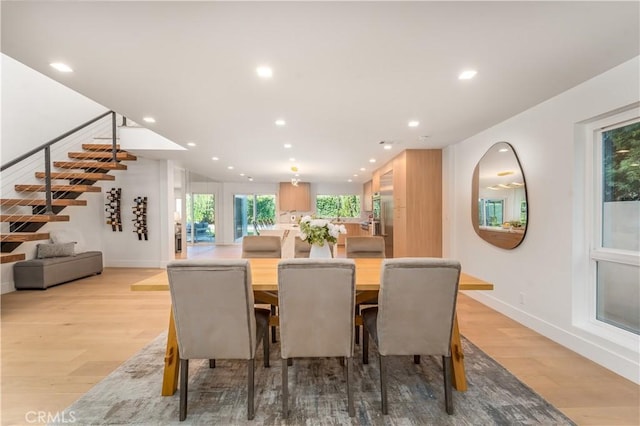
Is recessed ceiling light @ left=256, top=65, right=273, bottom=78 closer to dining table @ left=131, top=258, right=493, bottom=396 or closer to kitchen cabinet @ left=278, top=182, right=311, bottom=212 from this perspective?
dining table @ left=131, top=258, right=493, bottom=396

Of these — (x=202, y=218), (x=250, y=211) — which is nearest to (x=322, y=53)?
(x=250, y=211)

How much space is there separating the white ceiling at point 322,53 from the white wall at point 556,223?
0.57 feet

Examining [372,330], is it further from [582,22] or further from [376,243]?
[582,22]

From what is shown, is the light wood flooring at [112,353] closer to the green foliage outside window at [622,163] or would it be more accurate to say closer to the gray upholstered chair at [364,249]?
the gray upholstered chair at [364,249]

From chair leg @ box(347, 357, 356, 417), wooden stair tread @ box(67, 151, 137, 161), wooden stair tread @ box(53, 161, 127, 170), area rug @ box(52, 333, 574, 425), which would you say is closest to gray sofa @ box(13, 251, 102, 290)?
wooden stair tread @ box(53, 161, 127, 170)

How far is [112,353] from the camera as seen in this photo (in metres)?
2.70

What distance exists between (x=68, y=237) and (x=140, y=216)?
1355mm

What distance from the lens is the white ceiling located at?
5.44 ft

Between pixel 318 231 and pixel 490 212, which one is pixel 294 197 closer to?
pixel 490 212

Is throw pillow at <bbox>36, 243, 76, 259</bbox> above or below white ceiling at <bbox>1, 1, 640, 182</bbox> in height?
below

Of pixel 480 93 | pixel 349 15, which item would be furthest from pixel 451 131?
pixel 349 15

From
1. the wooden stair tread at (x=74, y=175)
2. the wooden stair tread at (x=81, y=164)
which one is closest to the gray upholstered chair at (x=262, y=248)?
the wooden stair tread at (x=74, y=175)

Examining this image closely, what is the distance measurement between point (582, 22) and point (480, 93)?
1.04m

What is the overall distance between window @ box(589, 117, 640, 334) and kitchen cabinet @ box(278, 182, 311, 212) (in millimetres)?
8688
